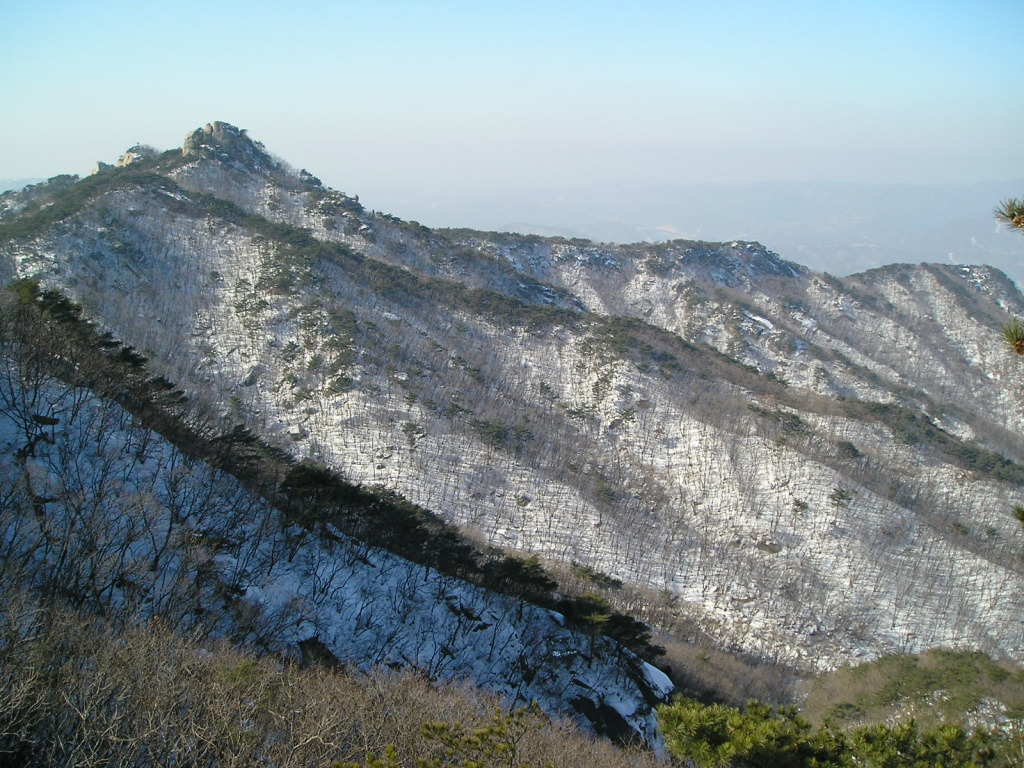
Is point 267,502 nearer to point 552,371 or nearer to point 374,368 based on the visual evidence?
point 374,368

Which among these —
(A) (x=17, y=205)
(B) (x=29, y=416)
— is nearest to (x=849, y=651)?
(B) (x=29, y=416)

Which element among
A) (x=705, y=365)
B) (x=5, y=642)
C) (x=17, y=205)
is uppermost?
(x=17, y=205)

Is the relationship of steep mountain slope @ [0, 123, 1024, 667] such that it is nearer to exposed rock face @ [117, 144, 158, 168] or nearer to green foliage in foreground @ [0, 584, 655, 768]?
exposed rock face @ [117, 144, 158, 168]

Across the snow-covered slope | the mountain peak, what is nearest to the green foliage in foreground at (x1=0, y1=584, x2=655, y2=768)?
the snow-covered slope

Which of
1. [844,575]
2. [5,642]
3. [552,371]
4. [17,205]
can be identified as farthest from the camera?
[17,205]

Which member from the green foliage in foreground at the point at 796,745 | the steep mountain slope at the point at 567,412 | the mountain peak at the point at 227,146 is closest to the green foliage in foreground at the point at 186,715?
the green foliage in foreground at the point at 796,745

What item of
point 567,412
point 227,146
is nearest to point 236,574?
point 567,412
